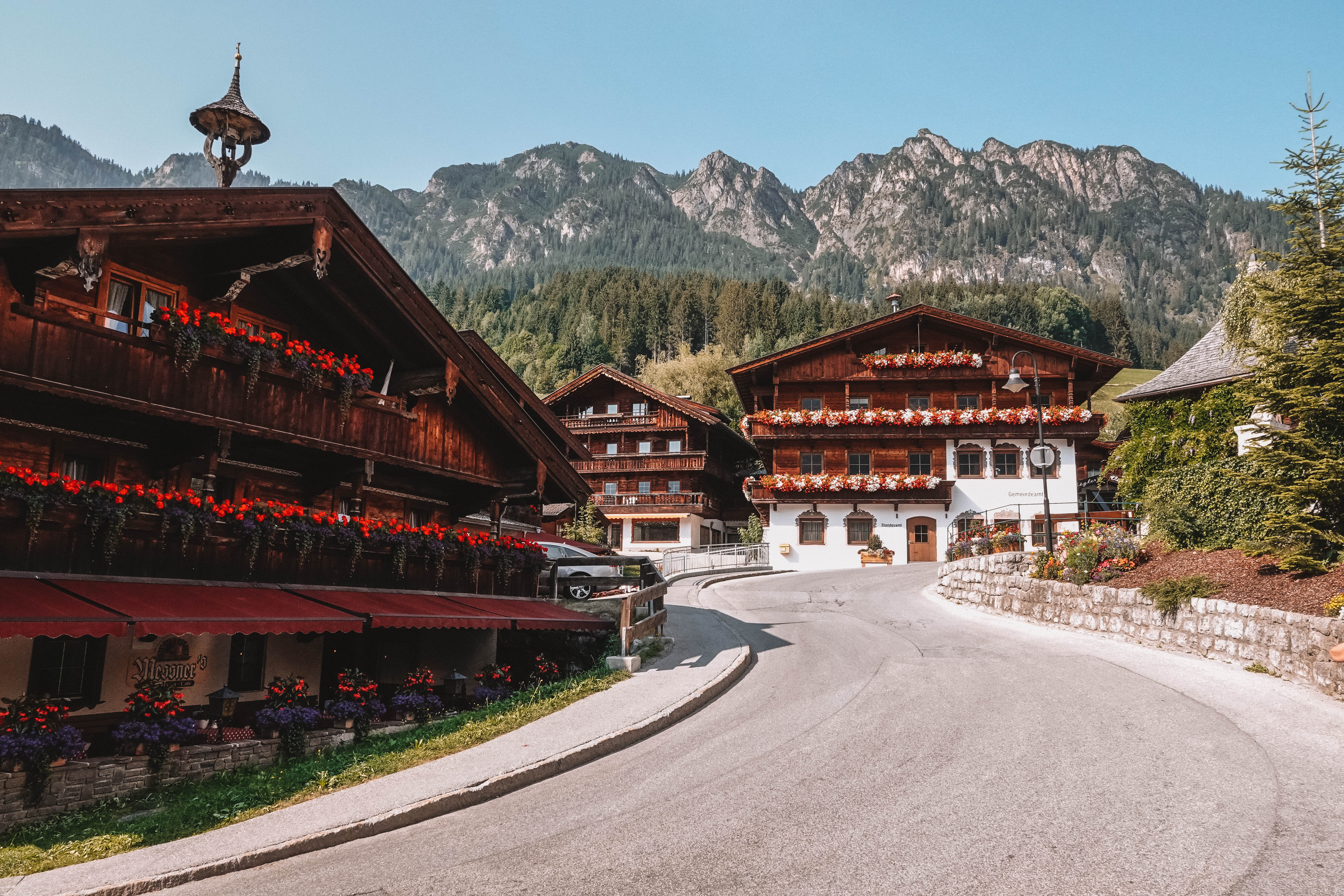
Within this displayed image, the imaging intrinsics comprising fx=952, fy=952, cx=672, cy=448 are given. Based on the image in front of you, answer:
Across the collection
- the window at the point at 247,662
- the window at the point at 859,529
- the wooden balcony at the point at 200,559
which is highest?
the window at the point at 859,529

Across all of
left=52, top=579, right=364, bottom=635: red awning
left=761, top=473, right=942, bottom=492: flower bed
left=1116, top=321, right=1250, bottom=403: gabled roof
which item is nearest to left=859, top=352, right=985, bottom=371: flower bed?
left=761, top=473, right=942, bottom=492: flower bed

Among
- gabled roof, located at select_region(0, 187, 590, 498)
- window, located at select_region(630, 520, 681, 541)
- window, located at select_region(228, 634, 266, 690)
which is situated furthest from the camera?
window, located at select_region(630, 520, 681, 541)

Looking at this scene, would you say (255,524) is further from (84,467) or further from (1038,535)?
(1038,535)

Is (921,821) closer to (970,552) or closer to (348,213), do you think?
(348,213)

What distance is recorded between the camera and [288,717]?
43.7 ft

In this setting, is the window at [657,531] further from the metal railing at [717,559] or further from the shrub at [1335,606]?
the shrub at [1335,606]

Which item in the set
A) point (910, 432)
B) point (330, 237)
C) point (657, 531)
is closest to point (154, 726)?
point (330, 237)

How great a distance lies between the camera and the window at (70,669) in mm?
12734

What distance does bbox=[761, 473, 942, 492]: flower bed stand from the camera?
1863 inches

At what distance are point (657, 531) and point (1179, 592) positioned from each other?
43.4 metres

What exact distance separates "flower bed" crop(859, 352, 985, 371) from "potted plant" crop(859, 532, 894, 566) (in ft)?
30.4

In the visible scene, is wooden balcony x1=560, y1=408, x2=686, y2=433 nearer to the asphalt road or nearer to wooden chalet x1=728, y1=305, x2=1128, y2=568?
wooden chalet x1=728, y1=305, x2=1128, y2=568

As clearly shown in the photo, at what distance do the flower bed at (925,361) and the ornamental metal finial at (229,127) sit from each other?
120 ft

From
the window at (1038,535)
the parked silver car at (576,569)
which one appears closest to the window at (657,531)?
the window at (1038,535)
